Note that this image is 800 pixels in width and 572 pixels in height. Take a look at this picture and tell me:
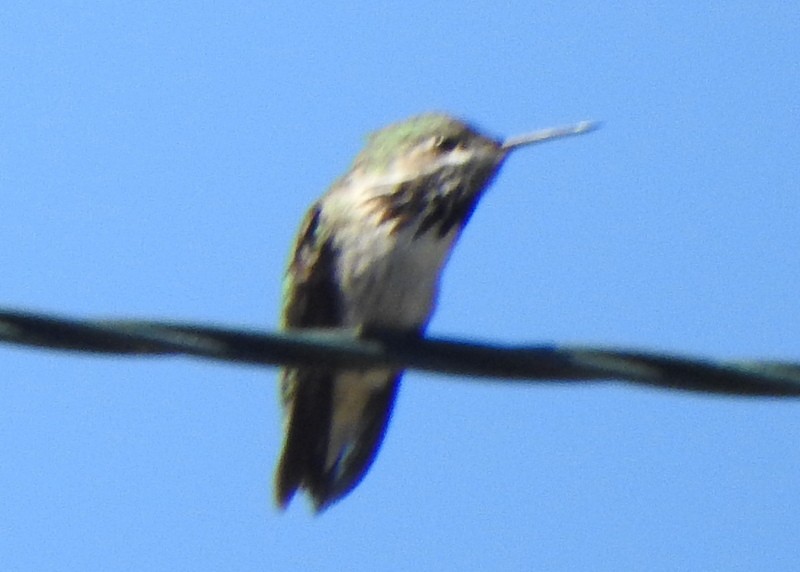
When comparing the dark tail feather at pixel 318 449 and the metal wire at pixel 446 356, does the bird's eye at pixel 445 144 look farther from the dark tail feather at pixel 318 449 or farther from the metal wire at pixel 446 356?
the metal wire at pixel 446 356

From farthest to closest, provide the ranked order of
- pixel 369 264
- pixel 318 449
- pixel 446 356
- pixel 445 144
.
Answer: pixel 318 449 < pixel 445 144 < pixel 369 264 < pixel 446 356

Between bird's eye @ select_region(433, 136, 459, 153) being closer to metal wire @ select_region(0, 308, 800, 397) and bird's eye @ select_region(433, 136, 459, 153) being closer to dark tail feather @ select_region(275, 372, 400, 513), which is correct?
dark tail feather @ select_region(275, 372, 400, 513)

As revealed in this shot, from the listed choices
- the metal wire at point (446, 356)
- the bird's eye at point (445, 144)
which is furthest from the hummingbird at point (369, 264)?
the metal wire at point (446, 356)

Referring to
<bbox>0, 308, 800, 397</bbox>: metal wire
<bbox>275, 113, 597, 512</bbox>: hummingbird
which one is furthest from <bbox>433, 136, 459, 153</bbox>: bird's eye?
<bbox>0, 308, 800, 397</bbox>: metal wire

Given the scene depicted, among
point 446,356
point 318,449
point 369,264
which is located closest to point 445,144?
point 369,264

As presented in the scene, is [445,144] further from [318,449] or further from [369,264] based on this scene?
[318,449]

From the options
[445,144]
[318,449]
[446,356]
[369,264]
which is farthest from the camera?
[318,449]
